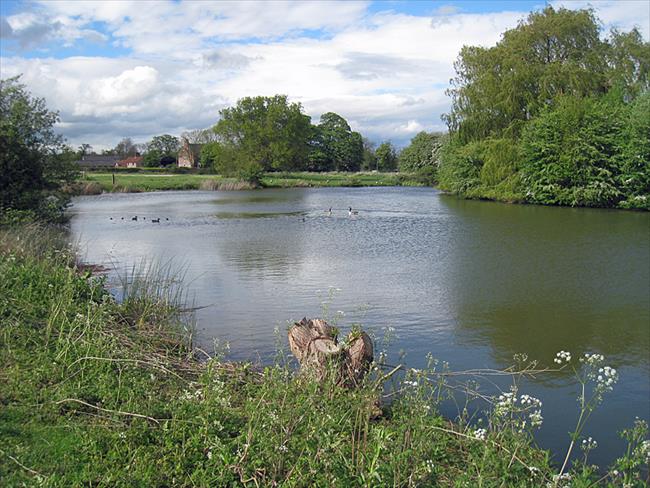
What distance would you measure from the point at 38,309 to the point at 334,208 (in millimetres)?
29617

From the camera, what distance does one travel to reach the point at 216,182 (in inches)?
2434

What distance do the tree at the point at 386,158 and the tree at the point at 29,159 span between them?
237 feet

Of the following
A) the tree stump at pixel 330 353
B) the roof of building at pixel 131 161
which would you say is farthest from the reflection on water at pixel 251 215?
the roof of building at pixel 131 161

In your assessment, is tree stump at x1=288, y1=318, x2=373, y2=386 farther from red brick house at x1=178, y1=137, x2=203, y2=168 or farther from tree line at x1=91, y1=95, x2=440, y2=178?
red brick house at x1=178, y1=137, x2=203, y2=168

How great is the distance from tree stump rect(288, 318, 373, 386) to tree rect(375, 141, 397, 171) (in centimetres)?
9041

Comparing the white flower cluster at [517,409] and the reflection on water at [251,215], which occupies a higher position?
the reflection on water at [251,215]

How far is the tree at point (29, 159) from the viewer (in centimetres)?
2120

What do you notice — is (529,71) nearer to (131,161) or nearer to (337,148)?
(337,148)

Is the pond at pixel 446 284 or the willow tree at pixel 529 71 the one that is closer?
the pond at pixel 446 284

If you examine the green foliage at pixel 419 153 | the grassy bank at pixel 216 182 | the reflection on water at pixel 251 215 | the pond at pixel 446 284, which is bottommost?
the pond at pixel 446 284

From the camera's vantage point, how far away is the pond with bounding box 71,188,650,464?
8680mm

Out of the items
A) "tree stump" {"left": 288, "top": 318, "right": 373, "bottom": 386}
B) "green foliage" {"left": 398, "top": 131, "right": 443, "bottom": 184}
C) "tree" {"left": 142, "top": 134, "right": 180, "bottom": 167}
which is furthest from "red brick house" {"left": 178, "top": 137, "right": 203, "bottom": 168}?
"tree stump" {"left": 288, "top": 318, "right": 373, "bottom": 386}

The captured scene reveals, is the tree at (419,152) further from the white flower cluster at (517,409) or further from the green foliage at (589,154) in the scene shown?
the white flower cluster at (517,409)

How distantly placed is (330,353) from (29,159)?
1973 centimetres
